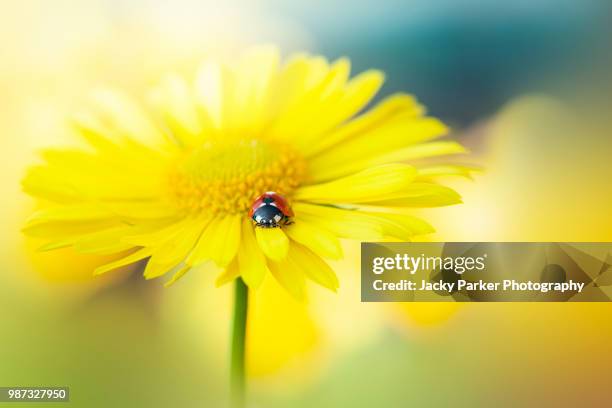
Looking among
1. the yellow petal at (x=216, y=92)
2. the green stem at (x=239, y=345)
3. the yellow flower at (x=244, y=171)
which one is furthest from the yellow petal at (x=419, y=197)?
the yellow petal at (x=216, y=92)

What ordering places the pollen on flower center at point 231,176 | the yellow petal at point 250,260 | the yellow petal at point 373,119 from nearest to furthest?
the yellow petal at point 250,260 → the pollen on flower center at point 231,176 → the yellow petal at point 373,119

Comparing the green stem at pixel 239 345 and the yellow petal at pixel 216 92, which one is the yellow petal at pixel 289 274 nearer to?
the green stem at pixel 239 345

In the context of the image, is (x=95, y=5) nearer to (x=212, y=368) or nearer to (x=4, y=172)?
(x=4, y=172)

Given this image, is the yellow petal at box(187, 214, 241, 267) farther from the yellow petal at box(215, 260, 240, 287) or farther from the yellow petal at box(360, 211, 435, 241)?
the yellow petal at box(360, 211, 435, 241)

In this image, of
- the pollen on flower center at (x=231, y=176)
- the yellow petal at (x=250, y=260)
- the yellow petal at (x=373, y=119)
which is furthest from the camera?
the yellow petal at (x=373, y=119)

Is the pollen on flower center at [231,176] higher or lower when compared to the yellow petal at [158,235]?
higher

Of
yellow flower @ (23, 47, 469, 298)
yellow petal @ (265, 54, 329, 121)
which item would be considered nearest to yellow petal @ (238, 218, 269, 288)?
yellow flower @ (23, 47, 469, 298)

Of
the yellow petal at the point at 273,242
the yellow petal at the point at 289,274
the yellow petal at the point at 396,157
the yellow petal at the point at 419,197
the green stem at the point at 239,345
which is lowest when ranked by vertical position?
the green stem at the point at 239,345

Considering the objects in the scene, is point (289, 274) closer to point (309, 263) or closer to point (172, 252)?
point (309, 263)
